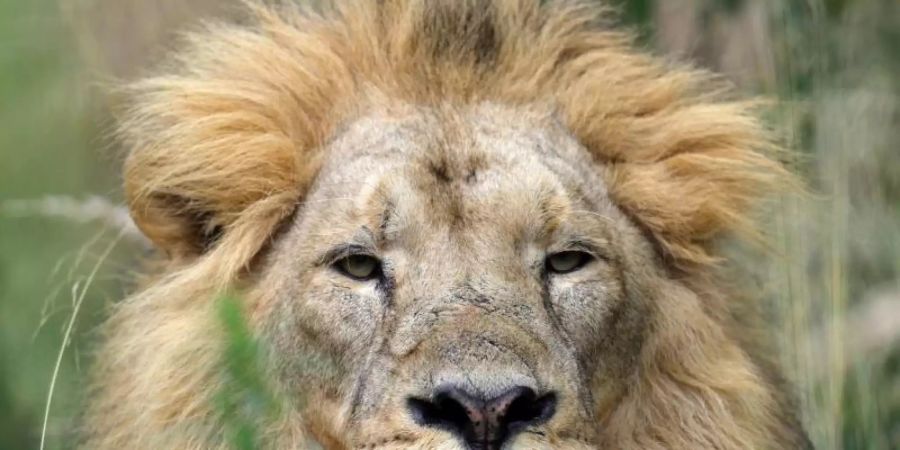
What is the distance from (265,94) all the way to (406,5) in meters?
0.51

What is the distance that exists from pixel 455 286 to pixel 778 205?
1.77 m

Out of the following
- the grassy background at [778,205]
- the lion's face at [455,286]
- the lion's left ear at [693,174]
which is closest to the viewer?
the lion's face at [455,286]

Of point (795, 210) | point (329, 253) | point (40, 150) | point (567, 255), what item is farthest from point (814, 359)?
point (40, 150)

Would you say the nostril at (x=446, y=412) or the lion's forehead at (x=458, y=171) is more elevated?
the lion's forehead at (x=458, y=171)

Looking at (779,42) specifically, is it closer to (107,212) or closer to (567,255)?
Answer: (567,255)

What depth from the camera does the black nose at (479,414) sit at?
330cm

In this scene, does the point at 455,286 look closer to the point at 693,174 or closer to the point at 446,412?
the point at 446,412

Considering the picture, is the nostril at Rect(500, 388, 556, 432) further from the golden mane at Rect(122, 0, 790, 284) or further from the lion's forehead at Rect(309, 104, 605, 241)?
the golden mane at Rect(122, 0, 790, 284)

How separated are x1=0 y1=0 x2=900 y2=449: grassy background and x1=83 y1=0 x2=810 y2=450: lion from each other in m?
0.49

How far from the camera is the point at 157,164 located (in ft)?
14.2

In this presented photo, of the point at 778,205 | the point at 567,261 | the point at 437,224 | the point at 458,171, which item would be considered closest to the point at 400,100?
the point at 458,171

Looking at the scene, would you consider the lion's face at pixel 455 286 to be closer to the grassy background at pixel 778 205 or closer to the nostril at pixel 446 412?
the nostril at pixel 446 412

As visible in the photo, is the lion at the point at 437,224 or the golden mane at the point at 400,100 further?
the golden mane at the point at 400,100

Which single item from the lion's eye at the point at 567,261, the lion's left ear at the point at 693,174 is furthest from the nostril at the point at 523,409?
the lion's left ear at the point at 693,174
